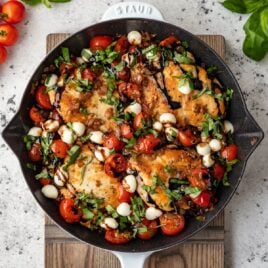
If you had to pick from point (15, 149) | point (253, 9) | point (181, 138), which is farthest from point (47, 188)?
point (253, 9)

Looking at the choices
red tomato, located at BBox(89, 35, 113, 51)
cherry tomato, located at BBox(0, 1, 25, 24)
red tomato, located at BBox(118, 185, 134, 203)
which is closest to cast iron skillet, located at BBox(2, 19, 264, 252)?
red tomato, located at BBox(89, 35, 113, 51)

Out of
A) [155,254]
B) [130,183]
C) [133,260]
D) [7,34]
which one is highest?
[7,34]

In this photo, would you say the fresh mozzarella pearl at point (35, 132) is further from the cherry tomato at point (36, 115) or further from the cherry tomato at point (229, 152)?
the cherry tomato at point (229, 152)

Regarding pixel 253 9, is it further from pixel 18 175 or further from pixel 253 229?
pixel 18 175

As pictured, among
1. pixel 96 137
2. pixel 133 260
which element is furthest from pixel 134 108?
pixel 133 260

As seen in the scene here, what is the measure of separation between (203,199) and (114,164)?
46 cm

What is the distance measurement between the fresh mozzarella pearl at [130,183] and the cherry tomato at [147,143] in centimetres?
14

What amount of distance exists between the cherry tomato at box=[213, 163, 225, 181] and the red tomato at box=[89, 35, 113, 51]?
82 cm

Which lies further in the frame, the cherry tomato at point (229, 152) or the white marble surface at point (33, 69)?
the white marble surface at point (33, 69)

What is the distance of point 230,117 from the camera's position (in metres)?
3.08

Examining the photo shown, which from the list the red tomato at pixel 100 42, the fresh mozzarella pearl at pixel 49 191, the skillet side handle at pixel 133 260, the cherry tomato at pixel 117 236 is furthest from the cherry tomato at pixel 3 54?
the skillet side handle at pixel 133 260

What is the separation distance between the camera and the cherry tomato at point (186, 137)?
2.89m

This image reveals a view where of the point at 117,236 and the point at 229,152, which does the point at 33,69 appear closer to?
the point at 117,236

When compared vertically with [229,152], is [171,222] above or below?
below
